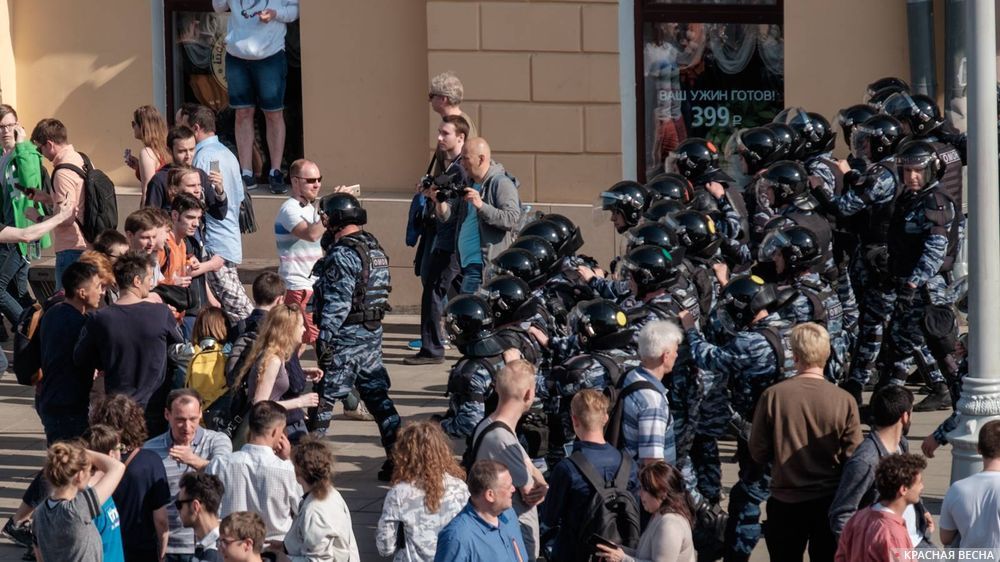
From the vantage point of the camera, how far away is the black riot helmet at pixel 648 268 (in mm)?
9219

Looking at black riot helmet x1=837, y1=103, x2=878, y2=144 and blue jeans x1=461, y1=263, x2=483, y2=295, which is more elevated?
black riot helmet x1=837, y1=103, x2=878, y2=144

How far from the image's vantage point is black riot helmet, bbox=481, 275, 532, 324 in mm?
8977

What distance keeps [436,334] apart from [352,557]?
5.83 m

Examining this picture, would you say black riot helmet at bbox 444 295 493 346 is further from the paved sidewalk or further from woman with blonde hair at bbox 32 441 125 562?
woman with blonde hair at bbox 32 441 125 562

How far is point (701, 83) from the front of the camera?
15188 mm

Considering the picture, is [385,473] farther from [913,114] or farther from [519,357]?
[913,114]

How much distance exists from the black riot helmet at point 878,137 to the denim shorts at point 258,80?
19.1 feet

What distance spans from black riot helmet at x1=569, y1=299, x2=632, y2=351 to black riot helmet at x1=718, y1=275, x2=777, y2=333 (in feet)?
1.89

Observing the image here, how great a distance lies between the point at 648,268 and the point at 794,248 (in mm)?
828

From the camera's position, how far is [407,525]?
25.0 ft

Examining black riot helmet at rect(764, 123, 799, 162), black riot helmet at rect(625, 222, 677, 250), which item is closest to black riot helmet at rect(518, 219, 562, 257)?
black riot helmet at rect(625, 222, 677, 250)

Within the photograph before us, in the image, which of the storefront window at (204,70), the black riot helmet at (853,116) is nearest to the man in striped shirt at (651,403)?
the black riot helmet at (853,116)

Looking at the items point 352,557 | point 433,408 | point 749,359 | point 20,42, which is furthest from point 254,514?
point 20,42

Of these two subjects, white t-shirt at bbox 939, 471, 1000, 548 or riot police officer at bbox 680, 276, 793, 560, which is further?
riot police officer at bbox 680, 276, 793, 560
